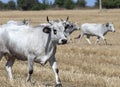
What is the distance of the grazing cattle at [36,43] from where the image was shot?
A: 41.1ft

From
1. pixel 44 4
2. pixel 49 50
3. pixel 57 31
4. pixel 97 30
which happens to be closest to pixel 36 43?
pixel 49 50

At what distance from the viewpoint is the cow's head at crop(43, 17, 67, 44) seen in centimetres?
1212

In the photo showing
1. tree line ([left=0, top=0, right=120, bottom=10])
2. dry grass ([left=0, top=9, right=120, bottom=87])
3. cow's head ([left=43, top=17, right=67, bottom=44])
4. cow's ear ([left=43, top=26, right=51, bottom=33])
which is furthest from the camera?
tree line ([left=0, top=0, right=120, bottom=10])

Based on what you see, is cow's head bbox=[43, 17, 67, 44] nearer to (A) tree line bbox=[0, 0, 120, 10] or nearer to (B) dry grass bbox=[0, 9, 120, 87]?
(B) dry grass bbox=[0, 9, 120, 87]

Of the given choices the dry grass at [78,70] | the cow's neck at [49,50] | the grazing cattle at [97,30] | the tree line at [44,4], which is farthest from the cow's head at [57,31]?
the tree line at [44,4]

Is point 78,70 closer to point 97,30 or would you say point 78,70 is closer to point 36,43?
point 36,43

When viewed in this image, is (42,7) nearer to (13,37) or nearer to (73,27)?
(73,27)

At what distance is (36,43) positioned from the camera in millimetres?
12812

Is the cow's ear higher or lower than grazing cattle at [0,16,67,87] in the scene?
higher

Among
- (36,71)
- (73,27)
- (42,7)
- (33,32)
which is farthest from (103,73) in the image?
(42,7)

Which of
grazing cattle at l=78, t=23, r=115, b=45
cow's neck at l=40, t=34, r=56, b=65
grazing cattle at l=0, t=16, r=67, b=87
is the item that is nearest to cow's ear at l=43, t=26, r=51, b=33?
grazing cattle at l=0, t=16, r=67, b=87

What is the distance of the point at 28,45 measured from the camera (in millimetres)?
12906

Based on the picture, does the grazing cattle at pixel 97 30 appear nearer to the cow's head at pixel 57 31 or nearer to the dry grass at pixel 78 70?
the dry grass at pixel 78 70

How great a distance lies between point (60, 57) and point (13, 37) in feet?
22.9
